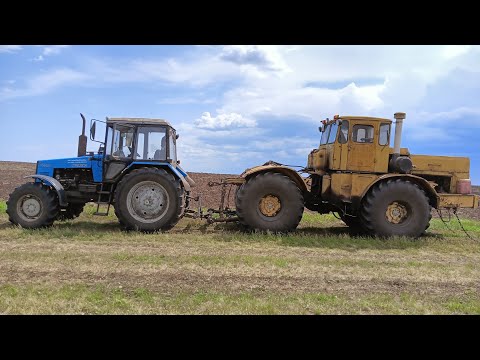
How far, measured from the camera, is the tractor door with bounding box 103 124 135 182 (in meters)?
9.52

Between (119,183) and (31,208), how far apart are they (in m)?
2.14

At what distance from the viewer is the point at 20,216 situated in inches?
360

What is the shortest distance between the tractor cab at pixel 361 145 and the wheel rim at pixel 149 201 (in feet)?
12.9

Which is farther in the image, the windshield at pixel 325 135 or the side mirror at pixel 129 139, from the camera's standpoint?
the windshield at pixel 325 135

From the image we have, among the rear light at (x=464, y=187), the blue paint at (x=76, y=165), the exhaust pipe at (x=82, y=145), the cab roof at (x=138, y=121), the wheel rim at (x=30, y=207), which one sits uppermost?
the cab roof at (x=138, y=121)

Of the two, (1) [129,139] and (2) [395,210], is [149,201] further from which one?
(2) [395,210]

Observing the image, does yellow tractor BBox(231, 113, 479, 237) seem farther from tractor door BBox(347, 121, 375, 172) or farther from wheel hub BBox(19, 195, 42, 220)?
wheel hub BBox(19, 195, 42, 220)

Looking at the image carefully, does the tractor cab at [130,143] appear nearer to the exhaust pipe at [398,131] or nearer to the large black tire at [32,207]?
the large black tire at [32,207]

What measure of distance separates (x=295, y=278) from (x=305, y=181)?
14.9 ft

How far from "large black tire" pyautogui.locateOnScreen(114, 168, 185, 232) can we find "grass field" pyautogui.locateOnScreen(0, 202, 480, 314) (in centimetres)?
36

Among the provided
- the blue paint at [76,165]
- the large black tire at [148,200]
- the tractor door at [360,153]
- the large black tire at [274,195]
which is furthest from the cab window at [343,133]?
the blue paint at [76,165]

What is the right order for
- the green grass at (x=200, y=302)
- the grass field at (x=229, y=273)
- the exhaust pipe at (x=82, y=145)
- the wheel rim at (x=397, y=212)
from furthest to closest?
the exhaust pipe at (x=82, y=145), the wheel rim at (x=397, y=212), the grass field at (x=229, y=273), the green grass at (x=200, y=302)

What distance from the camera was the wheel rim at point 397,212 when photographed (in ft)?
29.7

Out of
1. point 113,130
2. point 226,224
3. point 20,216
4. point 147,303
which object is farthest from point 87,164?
point 147,303
